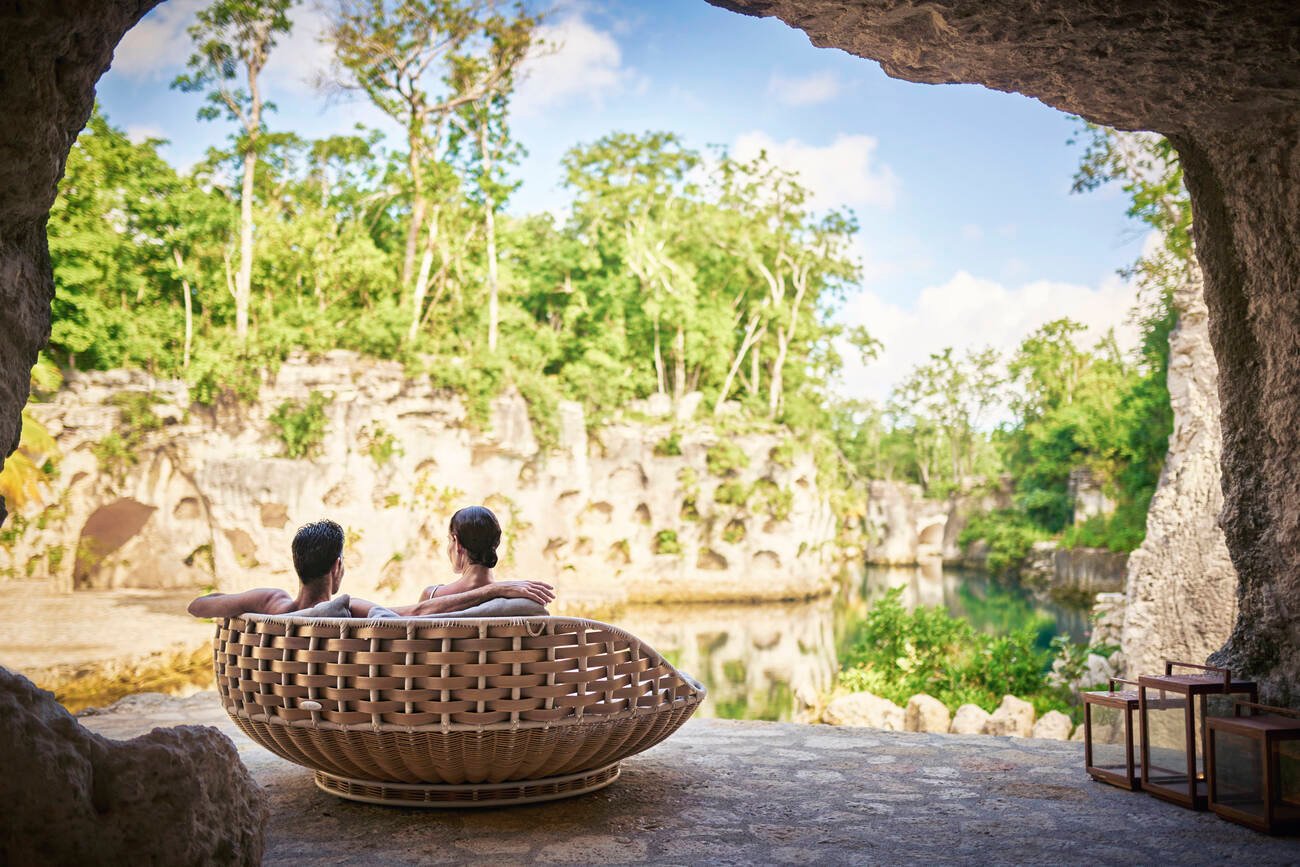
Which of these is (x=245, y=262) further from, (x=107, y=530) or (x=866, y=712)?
(x=866, y=712)

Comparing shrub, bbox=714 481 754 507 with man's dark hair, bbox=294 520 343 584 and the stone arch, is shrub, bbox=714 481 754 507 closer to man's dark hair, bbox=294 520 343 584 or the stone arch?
the stone arch

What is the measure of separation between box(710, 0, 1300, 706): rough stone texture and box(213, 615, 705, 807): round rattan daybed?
2280 mm

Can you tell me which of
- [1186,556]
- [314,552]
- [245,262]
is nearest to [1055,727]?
[1186,556]

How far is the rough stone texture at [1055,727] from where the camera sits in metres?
8.27

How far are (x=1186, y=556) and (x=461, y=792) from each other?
21.9 feet

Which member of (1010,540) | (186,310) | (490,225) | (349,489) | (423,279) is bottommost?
(1010,540)

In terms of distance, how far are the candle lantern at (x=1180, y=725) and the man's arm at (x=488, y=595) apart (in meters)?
2.32

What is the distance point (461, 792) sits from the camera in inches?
133

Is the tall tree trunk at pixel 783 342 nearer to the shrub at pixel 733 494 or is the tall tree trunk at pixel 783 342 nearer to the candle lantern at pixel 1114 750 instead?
the shrub at pixel 733 494

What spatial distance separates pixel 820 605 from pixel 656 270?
1050cm

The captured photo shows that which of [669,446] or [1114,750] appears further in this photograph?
[669,446]

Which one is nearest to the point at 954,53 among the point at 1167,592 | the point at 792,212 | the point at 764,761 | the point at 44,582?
the point at 764,761

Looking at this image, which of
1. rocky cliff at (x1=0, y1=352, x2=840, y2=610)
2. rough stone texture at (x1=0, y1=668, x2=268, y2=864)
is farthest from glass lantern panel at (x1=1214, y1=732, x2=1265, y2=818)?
rocky cliff at (x1=0, y1=352, x2=840, y2=610)

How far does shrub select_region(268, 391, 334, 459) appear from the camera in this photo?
18703mm
